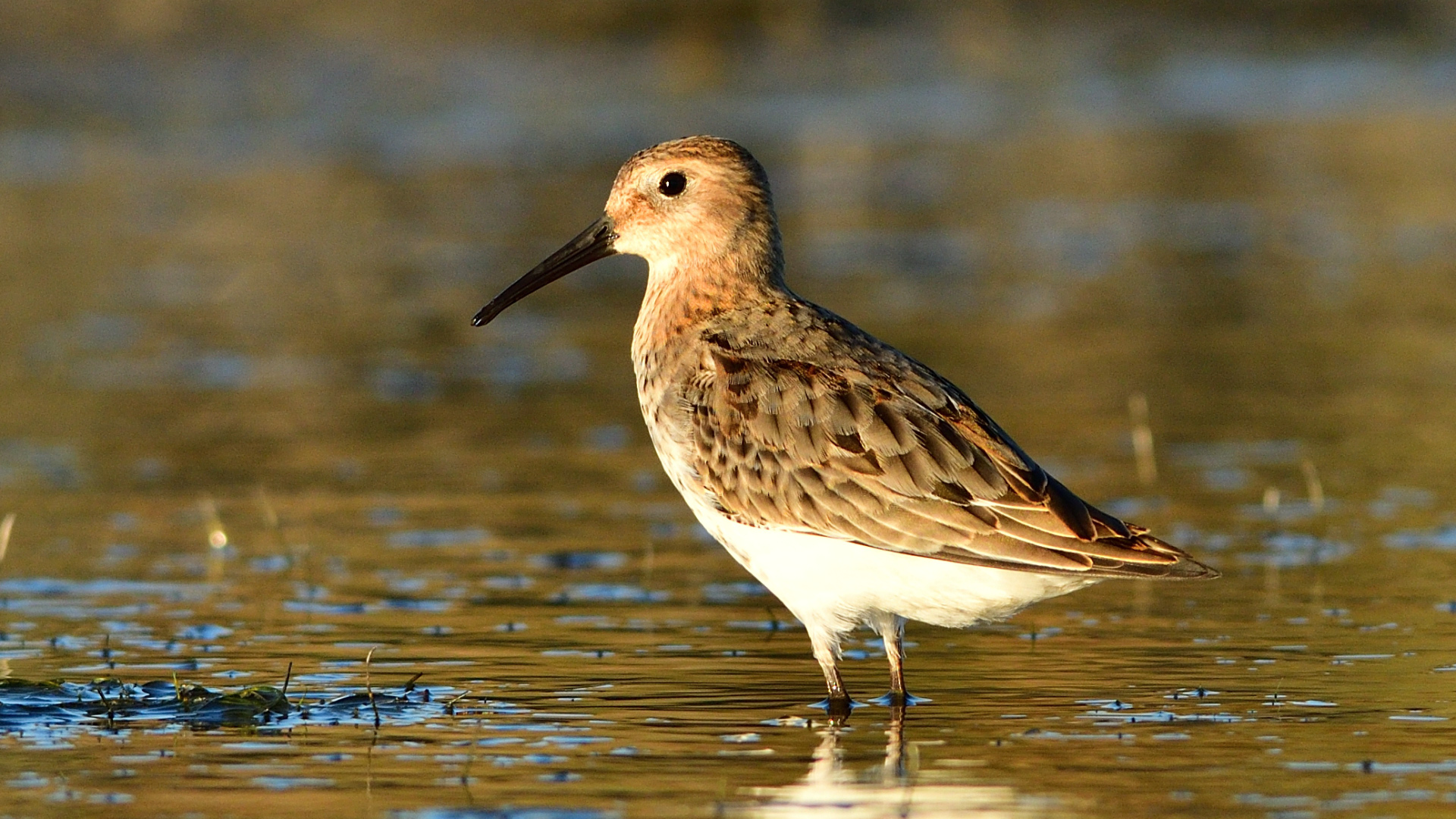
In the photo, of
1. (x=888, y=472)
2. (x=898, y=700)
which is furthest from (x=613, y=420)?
(x=888, y=472)

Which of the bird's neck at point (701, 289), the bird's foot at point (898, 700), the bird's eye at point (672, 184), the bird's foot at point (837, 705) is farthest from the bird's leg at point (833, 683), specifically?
the bird's eye at point (672, 184)

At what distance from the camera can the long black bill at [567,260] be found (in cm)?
873

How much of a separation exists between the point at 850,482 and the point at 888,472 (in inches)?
5.0

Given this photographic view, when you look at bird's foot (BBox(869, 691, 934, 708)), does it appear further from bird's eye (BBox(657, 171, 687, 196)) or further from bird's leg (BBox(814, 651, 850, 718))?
bird's eye (BBox(657, 171, 687, 196))

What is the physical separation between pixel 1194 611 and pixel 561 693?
2.72 m

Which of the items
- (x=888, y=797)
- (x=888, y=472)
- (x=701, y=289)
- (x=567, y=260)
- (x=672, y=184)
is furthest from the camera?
(x=567, y=260)

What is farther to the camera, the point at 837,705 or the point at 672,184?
the point at 672,184

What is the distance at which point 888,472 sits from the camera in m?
7.23

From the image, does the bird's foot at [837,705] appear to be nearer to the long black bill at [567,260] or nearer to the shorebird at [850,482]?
the shorebird at [850,482]

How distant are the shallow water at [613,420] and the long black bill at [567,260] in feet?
3.91

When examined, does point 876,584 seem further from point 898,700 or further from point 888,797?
point 888,797

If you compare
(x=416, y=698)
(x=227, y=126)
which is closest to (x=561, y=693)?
(x=416, y=698)

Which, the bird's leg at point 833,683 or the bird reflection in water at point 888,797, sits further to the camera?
the bird's leg at point 833,683

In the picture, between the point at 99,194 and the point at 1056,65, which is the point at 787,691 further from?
the point at 1056,65
